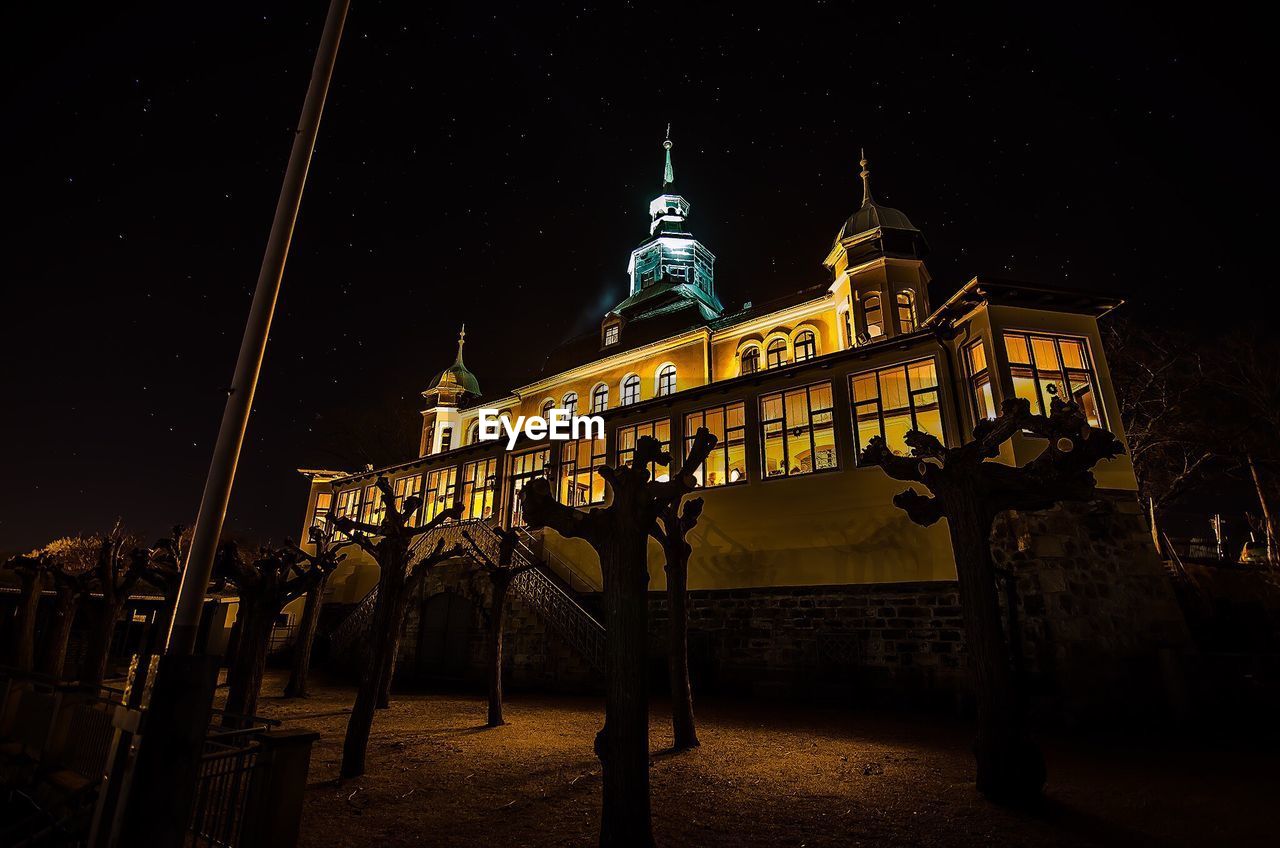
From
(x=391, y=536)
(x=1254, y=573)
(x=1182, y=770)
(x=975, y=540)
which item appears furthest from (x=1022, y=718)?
(x=1254, y=573)

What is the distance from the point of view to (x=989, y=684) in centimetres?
707

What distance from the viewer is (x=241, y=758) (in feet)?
17.1

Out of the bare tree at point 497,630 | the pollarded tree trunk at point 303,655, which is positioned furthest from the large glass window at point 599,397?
the pollarded tree trunk at point 303,655

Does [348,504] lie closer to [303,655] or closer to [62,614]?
[62,614]

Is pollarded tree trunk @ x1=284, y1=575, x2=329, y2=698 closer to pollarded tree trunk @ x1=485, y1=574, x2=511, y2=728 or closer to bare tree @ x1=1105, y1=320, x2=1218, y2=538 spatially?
pollarded tree trunk @ x1=485, y1=574, x2=511, y2=728

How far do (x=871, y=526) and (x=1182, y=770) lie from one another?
7970 millimetres

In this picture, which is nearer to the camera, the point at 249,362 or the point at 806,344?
the point at 249,362

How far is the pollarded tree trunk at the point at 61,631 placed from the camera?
15.4 metres

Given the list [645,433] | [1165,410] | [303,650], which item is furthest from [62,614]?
[1165,410]

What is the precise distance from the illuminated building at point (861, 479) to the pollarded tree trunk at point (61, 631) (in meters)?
9.59

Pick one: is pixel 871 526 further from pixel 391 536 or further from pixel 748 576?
pixel 391 536

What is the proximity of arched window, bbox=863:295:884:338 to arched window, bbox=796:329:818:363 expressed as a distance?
256cm

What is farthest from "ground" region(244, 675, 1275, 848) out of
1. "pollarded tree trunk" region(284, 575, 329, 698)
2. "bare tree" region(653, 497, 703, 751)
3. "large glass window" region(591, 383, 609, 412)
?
"large glass window" region(591, 383, 609, 412)

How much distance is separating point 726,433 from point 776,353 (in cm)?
625
